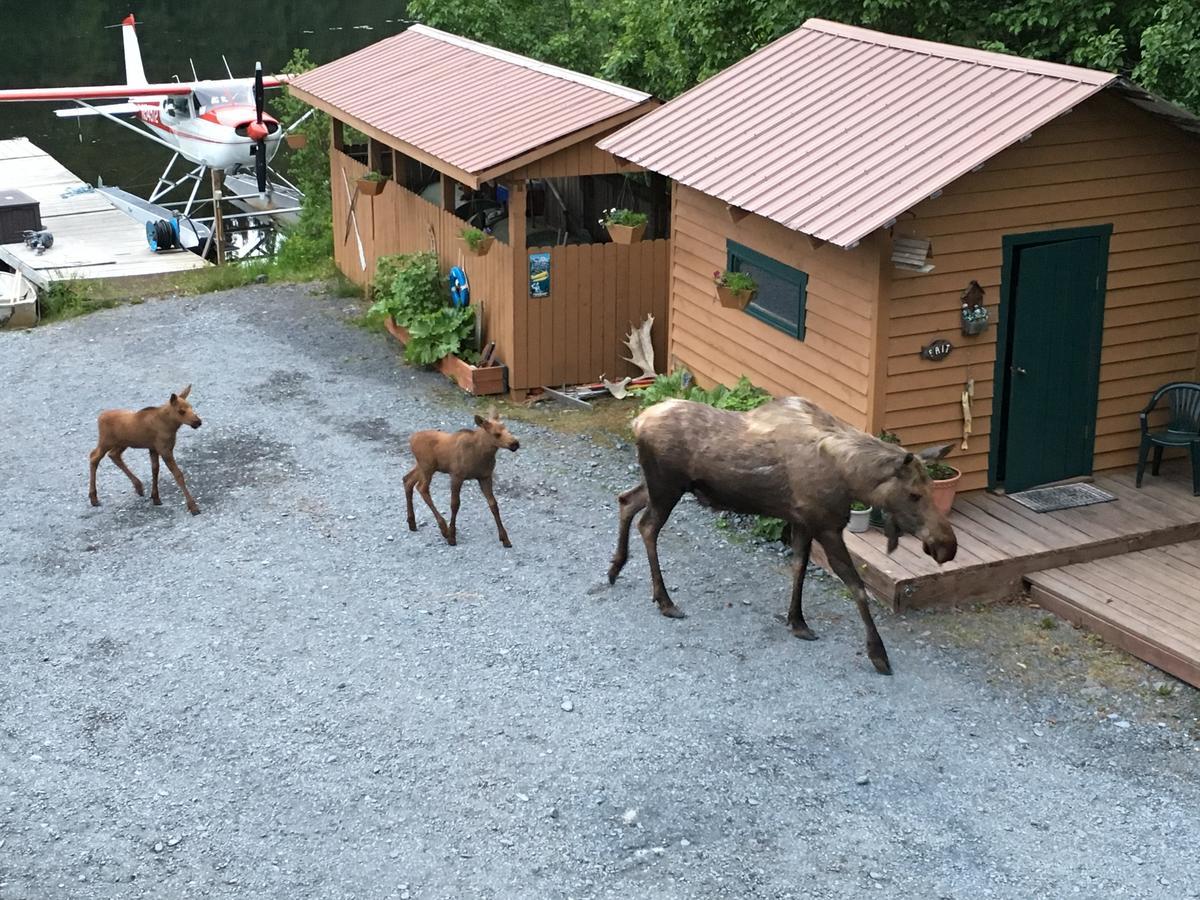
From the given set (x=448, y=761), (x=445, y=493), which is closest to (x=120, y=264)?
(x=445, y=493)

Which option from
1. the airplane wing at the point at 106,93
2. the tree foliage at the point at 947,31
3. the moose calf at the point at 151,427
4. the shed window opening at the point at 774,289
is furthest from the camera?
the airplane wing at the point at 106,93

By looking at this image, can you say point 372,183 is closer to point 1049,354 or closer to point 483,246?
point 483,246

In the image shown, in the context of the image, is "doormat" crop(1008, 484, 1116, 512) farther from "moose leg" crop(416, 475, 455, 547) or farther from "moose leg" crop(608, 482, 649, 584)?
"moose leg" crop(416, 475, 455, 547)

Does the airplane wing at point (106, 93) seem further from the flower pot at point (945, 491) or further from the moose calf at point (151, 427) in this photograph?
the flower pot at point (945, 491)

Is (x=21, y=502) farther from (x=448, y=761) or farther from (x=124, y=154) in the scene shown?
(x=124, y=154)

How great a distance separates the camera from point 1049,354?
1145 centimetres

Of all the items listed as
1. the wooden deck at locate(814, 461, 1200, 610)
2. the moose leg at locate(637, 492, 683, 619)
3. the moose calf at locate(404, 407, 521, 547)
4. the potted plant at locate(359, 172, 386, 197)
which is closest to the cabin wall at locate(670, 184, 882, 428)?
the wooden deck at locate(814, 461, 1200, 610)

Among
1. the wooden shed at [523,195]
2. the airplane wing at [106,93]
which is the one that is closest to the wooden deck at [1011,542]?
the wooden shed at [523,195]

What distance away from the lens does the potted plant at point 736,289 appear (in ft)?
40.9

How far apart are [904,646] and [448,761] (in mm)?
3347

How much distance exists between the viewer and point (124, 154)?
42.2 meters

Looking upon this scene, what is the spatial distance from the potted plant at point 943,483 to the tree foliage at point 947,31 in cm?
429

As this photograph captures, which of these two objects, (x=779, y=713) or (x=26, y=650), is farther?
(x=26, y=650)

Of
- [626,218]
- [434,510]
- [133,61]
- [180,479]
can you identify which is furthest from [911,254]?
[133,61]
